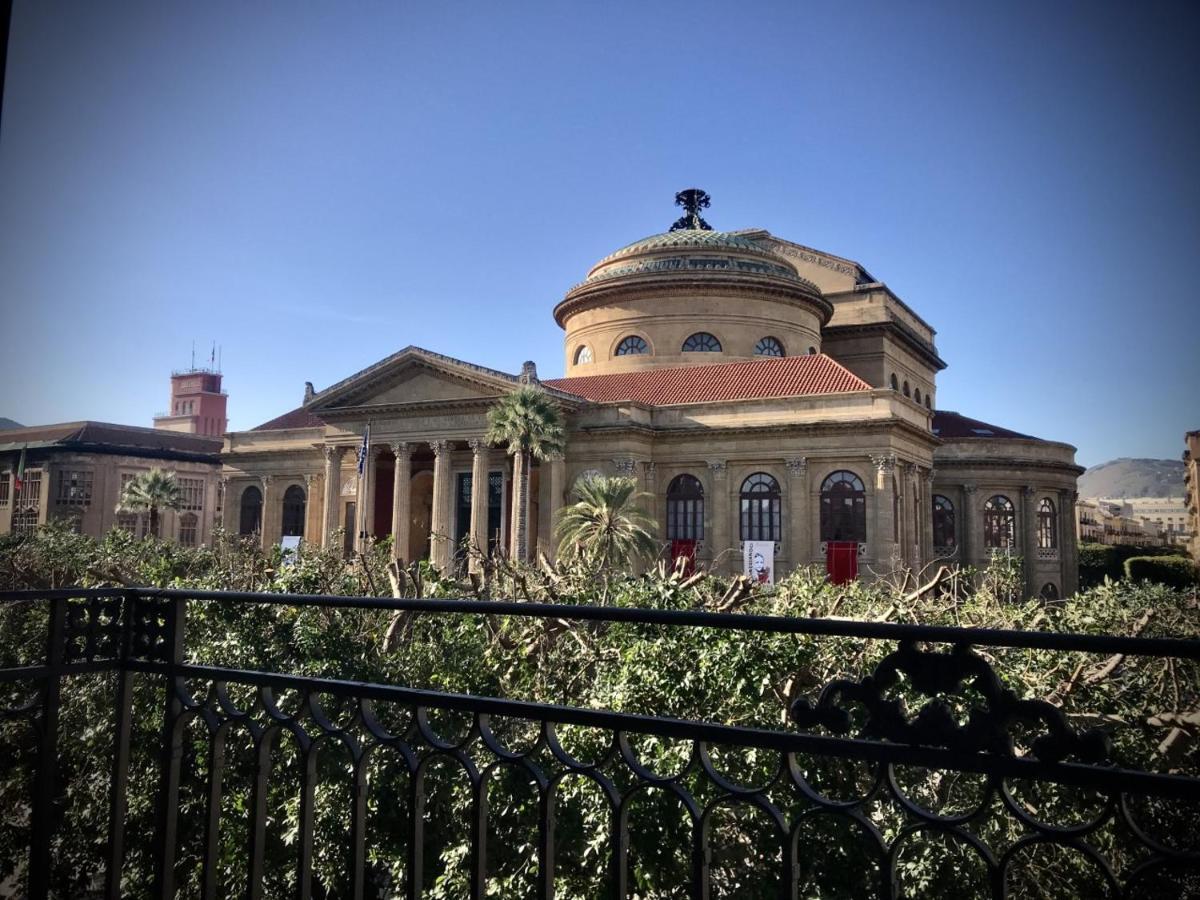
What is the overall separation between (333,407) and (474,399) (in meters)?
7.34

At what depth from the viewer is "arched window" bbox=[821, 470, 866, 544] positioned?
31578 millimetres

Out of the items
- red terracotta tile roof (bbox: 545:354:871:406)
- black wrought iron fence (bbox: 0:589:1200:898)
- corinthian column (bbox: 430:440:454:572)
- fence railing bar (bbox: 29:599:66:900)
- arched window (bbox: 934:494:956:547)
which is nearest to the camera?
black wrought iron fence (bbox: 0:589:1200:898)

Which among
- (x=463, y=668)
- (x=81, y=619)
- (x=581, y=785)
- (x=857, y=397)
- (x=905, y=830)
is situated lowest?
(x=581, y=785)

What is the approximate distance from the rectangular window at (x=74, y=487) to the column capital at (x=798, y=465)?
45.0m

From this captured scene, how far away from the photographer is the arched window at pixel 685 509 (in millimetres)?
34281

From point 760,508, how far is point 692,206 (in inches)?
873

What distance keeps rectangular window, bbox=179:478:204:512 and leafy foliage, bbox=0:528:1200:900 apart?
54156 millimetres

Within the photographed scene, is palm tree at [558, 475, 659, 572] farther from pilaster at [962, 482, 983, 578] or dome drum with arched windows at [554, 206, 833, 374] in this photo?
pilaster at [962, 482, 983, 578]

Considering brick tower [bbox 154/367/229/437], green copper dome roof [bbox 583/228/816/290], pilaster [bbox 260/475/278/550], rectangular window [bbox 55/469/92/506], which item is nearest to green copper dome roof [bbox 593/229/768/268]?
green copper dome roof [bbox 583/228/816/290]

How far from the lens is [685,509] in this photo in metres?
34.7

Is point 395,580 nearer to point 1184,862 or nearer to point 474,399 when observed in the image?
point 1184,862

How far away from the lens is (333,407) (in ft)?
127

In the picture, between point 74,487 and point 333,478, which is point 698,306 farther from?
point 74,487

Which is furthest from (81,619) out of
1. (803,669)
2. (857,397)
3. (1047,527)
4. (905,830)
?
(1047,527)
